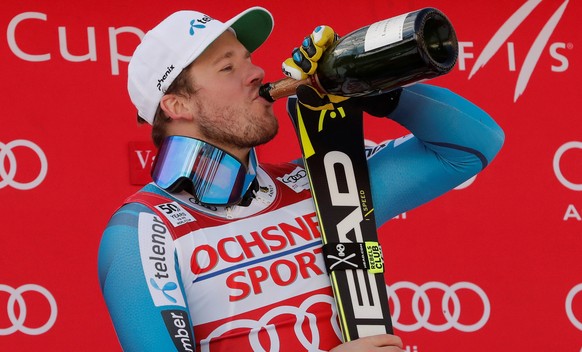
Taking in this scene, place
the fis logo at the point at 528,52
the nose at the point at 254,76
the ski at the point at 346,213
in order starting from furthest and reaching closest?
the fis logo at the point at 528,52 < the nose at the point at 254,76 < the ski at the point at 346,213

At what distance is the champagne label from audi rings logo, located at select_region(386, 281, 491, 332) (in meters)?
1.15

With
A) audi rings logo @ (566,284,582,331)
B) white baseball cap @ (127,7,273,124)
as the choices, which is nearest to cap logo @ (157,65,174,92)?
white baseball cap @ (127,7,273,124)

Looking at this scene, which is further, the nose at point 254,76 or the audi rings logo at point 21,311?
the audi rings logo at point 21,311

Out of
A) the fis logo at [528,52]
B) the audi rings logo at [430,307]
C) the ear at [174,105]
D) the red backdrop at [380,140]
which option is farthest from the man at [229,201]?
the fis logo at [528,52]

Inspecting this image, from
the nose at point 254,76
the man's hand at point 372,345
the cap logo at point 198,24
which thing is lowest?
the man's hand at point 372,345

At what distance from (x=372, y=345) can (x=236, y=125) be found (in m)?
0.49

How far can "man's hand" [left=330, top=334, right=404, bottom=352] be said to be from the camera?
223 cm

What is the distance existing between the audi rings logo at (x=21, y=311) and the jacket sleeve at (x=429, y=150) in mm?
920

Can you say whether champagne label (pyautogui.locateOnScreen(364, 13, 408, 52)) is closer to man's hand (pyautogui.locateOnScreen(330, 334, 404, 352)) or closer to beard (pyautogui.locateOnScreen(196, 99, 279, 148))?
beard (pyautogui.locateOnScreen(196, 99, 279, 148))

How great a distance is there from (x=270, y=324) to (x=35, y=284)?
0.89 metres

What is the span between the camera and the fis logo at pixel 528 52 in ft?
11.1

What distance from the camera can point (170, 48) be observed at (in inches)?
95.8

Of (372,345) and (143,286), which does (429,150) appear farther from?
(143,286)

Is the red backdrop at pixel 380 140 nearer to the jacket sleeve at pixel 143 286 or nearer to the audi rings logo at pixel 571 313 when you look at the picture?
the audi rings logo at pixel 571 313
